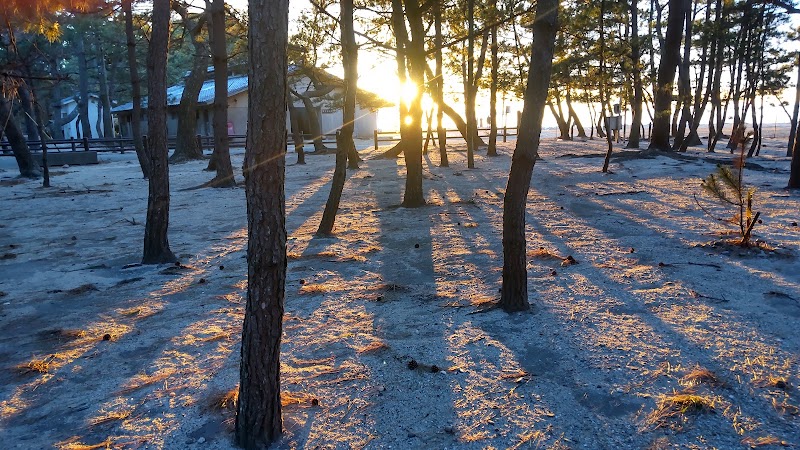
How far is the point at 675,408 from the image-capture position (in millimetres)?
3127

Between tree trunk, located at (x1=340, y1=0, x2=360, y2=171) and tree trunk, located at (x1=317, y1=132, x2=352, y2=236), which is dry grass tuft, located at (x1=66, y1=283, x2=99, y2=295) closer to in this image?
tree trunk, located at (x1=317, y1=132, x2=352, y2=236)

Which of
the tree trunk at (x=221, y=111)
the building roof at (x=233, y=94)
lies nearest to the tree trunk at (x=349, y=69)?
the tree trunk at (x=221, y=111)

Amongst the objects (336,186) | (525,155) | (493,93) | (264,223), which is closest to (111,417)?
(264,223)

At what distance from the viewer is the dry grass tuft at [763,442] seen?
2.77 meters

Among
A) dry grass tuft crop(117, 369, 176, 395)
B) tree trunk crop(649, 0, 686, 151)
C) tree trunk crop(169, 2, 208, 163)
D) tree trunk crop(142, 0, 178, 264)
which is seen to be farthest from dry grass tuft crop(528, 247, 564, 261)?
tree trunk crop(169, 2, 208, 163)

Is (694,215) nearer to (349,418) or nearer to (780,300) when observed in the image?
(780,300)

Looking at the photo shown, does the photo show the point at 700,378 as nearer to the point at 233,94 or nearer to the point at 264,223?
the point at 264,223

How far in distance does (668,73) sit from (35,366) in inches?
800

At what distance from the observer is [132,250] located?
7.98 meters

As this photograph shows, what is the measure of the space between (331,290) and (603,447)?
345 centimetres

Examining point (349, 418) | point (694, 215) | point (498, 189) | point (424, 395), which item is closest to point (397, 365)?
point (424, 395)

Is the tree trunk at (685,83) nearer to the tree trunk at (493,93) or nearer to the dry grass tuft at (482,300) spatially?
the tree trunk at (493,93)

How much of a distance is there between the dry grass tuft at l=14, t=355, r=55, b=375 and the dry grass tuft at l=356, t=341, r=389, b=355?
224 cm

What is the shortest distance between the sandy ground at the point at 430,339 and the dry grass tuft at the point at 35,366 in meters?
0.03
